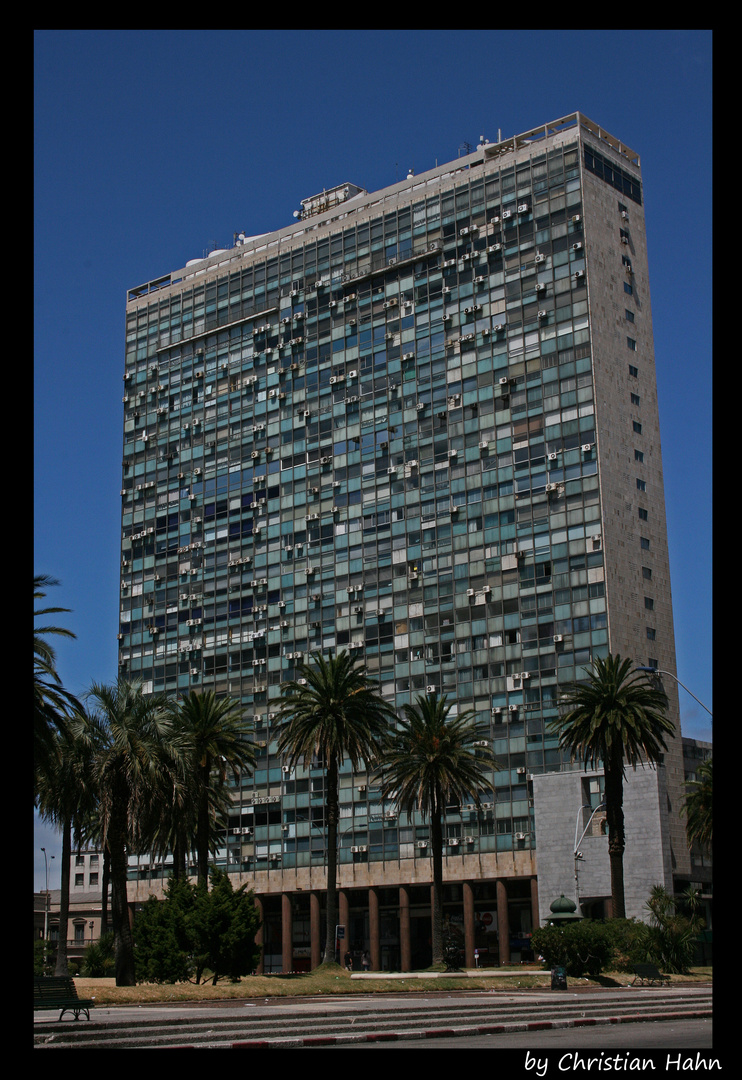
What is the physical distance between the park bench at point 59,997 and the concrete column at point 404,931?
66.2m

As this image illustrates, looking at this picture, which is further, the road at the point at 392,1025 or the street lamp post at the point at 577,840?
the street lamp post at the point at 577,840

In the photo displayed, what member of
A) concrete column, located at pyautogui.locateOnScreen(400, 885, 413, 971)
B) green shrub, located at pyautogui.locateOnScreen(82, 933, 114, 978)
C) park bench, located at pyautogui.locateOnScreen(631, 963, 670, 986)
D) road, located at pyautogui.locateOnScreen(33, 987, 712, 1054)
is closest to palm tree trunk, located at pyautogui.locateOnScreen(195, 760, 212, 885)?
green shrub, located at pyautogui.locateOnScreen(82, 933, 114, 978)

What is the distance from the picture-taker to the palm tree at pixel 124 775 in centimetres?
4738

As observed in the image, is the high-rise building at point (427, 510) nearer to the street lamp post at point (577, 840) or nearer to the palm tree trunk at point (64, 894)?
the street lamp post at point (577, 840)

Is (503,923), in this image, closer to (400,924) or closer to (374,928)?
(400,924)

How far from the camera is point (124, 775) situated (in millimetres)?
48312

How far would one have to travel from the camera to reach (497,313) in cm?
9975

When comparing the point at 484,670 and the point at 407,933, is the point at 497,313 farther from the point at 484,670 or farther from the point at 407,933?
the point at 407,933

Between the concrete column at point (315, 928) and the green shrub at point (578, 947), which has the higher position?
the green shrub at point (578, 947)

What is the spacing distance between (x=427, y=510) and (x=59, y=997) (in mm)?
73710

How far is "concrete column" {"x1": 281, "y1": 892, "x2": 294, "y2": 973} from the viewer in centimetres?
10050

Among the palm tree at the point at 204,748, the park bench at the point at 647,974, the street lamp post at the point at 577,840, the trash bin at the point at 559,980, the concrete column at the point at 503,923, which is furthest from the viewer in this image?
the concrete column at the point at 503,923

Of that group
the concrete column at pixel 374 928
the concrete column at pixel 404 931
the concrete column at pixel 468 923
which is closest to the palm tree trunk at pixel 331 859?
the concrete column at pixel 468 923

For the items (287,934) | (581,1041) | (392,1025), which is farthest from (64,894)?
(581,1041)
